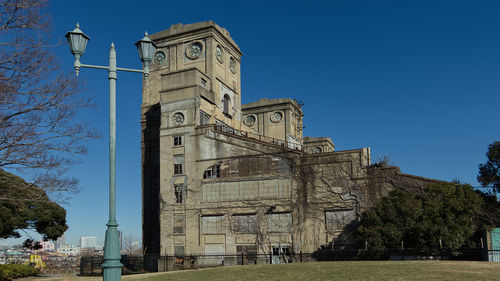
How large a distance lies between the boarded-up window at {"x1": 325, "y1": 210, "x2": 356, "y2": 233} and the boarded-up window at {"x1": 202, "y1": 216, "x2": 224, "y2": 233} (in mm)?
9295

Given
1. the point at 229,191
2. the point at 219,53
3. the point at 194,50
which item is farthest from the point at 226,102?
the point at 229,191

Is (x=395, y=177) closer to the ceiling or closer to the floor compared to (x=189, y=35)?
closer to the floor

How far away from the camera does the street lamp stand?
10.4 m

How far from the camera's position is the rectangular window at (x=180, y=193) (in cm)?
4272

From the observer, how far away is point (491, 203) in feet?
105

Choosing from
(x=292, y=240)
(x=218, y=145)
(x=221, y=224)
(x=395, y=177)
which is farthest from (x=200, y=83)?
(x=395, y=177)

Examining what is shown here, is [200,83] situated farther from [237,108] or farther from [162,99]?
[237,108]

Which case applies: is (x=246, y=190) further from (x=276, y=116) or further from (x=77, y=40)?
(x=77, y=40)

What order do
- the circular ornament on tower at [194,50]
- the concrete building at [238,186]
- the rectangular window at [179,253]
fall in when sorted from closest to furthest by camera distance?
1. the concrete building at [238,186]
2. the rectangular window at [179,253]
3. the circular ornament on tower at [194,50]

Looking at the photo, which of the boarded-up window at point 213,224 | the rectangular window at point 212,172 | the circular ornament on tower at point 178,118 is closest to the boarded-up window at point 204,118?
the circular ornament on tower at point 178,118

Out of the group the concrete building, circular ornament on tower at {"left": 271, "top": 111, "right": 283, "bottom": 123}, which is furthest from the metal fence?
circular ornament on tower at {"left": 271, "top": 111, "right": 283, "bottom": 123}

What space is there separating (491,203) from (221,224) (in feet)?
68.8

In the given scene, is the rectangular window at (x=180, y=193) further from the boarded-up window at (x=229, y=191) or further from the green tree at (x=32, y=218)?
the green tree at (x=32, y=218)

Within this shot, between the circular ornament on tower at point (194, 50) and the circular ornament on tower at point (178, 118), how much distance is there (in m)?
12.7
